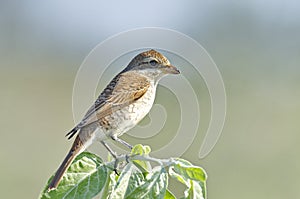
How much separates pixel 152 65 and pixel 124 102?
181 mm

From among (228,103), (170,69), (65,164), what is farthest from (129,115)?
(228,103)

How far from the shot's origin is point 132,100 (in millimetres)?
2615

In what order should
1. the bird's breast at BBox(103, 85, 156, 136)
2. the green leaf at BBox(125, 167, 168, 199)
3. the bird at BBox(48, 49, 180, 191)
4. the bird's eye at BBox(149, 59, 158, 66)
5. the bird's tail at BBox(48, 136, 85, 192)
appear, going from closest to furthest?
1. the green leaf at BBox(125, 167, 168, 199)
2. the bird's tail at BBox(48, 136, 85, 192)
3. the bird at BBox(48, 49, 180, 191)
4. the bird's breast at BBox(103, 85, 156, 136)
5. the bird's eye at BBox(149, 59, 158, 66)

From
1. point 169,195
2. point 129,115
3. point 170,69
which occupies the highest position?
point 170,69

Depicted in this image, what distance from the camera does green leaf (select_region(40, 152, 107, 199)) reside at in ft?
6.01

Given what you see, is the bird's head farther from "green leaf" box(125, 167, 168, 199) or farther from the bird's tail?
"green leaf" box(125, 167, 168, 199)

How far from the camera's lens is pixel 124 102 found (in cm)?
259

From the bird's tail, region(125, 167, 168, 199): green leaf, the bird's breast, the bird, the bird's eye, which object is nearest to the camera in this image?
region(125, 167, 168, 199): green leaf

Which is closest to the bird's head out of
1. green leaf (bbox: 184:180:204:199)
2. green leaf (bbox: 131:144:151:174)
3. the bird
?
the bird

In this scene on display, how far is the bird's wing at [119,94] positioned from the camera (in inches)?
95.6

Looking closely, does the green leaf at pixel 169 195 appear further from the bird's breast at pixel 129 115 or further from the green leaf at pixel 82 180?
the bird's breast at pixel 129 115

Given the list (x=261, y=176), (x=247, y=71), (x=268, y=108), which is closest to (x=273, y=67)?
(x=247, y=71)

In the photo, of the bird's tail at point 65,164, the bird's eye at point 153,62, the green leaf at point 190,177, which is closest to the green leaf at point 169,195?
the green leaf at point 190,177

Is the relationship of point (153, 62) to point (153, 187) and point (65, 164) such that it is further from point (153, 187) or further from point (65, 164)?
point (153, 187)
